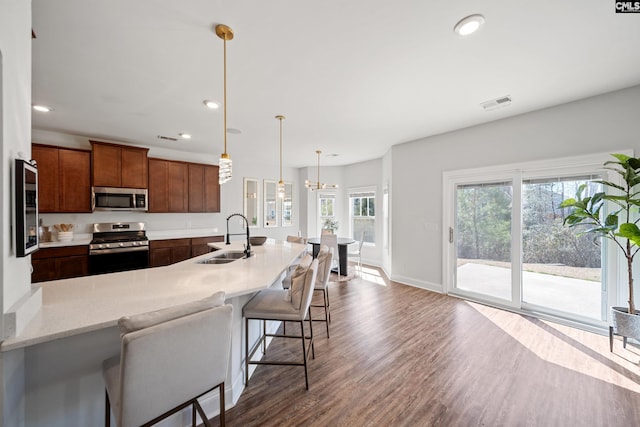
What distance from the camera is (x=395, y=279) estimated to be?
15.8ft

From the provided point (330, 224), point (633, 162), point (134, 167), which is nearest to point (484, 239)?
point (633, 162)

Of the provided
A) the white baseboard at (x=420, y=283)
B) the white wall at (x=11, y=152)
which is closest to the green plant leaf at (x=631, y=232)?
the white baseboard at (x=420, y=283)

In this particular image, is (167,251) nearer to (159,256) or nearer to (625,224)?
Answer: (159,256)

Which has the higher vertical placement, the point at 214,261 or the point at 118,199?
the point at 118,199

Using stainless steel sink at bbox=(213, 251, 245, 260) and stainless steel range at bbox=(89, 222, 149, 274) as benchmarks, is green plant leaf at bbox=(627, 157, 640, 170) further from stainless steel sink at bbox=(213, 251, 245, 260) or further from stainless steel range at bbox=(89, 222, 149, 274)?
stainless steel range at bbox=(89, 222, 149, 274)

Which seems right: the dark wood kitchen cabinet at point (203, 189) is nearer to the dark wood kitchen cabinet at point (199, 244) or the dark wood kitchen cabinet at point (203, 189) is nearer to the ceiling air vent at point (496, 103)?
the dark wood kitchen cabinet at point (199, 244)

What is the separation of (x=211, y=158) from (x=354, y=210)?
3.87m

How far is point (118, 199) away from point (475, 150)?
5.88m

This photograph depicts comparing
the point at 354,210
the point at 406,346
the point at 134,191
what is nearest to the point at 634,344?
the point at 406,346

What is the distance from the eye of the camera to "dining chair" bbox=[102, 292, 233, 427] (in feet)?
3.14

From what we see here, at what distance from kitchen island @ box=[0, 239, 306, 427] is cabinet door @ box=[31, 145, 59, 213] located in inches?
122

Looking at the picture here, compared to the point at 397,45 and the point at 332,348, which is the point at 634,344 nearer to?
the point at 332,348

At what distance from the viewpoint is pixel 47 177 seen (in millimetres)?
3678

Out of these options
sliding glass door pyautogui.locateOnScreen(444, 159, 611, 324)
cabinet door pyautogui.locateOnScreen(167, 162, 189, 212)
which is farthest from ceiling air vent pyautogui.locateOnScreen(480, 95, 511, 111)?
cabinet door pyautogui.locateOnScreen(167, 162, 189, 212)
